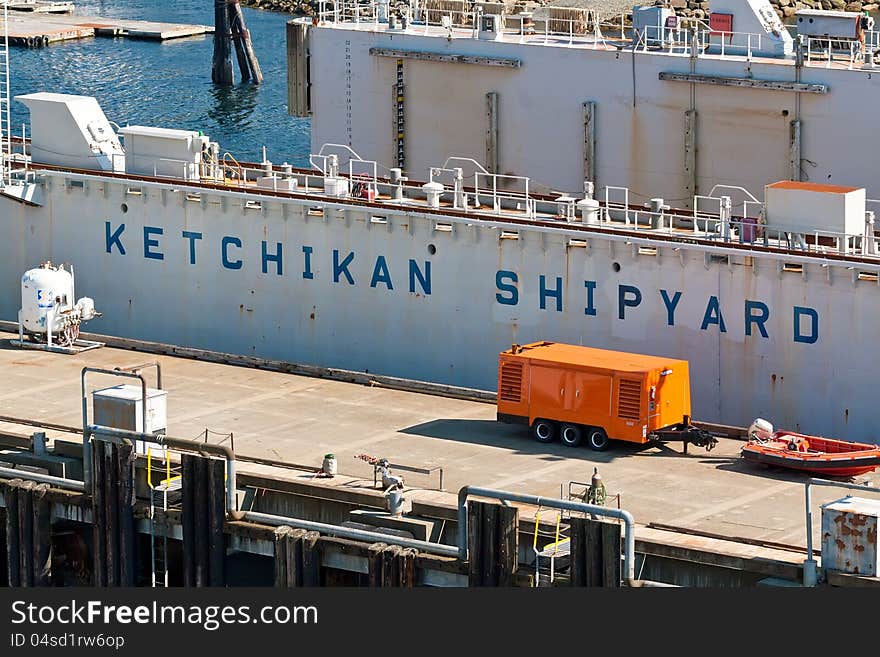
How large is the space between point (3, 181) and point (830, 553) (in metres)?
24.3

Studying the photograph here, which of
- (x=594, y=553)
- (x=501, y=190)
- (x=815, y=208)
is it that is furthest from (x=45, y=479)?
(x=501, y=190)

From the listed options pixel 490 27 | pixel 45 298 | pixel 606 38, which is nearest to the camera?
pixel 45 298

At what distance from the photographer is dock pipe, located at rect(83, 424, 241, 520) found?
3341 centimetres

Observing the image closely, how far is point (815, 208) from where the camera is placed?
38.6 m

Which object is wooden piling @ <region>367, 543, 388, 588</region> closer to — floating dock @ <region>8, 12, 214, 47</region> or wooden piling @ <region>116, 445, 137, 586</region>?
wooden piling @ <region>116, 445, 137, 586</region>

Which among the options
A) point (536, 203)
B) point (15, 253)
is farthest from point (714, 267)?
point (15, 253)

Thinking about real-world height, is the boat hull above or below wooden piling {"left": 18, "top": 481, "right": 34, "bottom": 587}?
above

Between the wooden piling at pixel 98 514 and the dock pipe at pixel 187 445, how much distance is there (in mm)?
237

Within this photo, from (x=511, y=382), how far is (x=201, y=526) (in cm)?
626

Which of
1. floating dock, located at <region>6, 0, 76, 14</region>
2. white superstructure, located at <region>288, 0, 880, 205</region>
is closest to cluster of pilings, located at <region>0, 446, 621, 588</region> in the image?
white superstructure, located at <region>288, 0, 880, 205</region>

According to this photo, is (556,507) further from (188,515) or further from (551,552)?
(188,515)

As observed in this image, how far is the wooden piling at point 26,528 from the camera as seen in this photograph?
3522cm

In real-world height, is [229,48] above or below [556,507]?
above

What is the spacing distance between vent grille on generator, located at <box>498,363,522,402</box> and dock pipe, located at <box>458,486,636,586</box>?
16.7 feet
